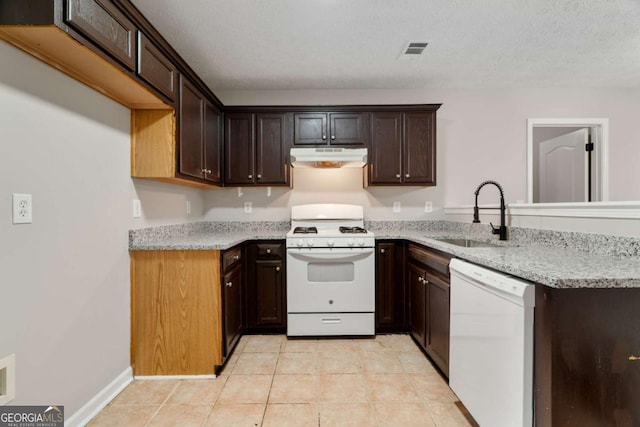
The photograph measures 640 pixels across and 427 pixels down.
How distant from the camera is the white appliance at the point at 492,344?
1.12 m

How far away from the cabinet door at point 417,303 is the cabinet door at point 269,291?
3.67 ft

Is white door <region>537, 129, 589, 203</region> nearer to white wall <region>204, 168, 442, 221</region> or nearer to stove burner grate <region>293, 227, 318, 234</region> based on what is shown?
white wall <region>204, 168, 442, 221</region>

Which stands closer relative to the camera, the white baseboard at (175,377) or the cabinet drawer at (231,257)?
the white baseboard at (175,377)

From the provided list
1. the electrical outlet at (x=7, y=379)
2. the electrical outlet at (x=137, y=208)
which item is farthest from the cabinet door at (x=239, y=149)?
the electrical outlet at (x=7, y=379)

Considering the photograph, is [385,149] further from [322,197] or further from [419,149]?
[322,197]

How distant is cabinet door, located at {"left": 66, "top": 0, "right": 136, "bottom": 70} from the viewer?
3.94ft

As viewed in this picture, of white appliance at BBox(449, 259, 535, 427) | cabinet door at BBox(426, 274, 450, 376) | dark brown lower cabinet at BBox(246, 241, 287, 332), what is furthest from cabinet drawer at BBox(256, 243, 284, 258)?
white appliance at BBox(449, 259, 535, 427)

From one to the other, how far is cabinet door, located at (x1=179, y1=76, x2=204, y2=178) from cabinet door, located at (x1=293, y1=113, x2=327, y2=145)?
91cm

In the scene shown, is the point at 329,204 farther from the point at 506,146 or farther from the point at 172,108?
the point at 506,146

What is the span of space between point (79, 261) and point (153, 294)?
0.54 metres

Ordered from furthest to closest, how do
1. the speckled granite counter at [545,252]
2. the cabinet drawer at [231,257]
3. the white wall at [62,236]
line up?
the cabinet drawer at [231,257] < the white wall at [62,236] < the speckled granite counter at [545,252]

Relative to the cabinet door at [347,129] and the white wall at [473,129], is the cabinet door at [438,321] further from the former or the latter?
the cabinet door at [347,129]

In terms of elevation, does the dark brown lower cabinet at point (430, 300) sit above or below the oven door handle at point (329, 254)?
below

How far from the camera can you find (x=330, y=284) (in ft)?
8.60
